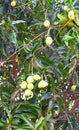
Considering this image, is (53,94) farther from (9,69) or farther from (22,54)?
(9,69)

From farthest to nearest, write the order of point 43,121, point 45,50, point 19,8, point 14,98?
point 19,8 → point 45,50 → point 14,98 → point 43,121

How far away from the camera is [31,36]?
1.42 meters

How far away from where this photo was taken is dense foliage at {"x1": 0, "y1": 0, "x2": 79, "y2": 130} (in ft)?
3.95

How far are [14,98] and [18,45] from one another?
22 centimetres

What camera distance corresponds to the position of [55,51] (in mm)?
1371

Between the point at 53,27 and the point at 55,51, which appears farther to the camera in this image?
the point at 55,51

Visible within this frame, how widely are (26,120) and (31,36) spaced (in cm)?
39

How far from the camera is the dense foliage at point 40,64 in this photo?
1.21m

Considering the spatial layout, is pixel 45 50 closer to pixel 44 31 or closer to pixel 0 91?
pixel 44 31

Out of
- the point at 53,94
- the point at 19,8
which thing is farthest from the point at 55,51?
the point at 19,8

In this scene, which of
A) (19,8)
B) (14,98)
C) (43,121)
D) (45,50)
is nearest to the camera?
(43,121)

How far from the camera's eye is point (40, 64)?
122 centimetres

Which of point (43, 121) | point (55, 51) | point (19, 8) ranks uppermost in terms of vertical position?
point (19, 8)

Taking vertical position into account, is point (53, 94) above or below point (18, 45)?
below
